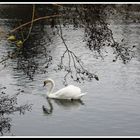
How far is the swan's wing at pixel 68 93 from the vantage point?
360 inches

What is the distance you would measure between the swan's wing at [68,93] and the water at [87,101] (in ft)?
0.54

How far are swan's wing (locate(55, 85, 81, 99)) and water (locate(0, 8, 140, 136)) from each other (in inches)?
6.5

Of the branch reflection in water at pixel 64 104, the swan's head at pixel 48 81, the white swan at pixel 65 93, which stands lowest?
the branch reflection in water at pixel 64 104

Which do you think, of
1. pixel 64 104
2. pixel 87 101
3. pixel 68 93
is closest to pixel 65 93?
pixel 68 93

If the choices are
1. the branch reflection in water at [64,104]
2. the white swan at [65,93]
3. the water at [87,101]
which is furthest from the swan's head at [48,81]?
the branch reflection in water at [64,104]

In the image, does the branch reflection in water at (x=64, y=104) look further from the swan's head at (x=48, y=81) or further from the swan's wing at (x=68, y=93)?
the swan's head at (x=48, y=81)

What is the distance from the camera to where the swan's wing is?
913 centimetres

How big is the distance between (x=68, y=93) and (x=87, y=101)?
856 millimetres

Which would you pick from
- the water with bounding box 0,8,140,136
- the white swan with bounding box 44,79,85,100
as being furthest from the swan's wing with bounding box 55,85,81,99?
the water with bounding box 0,8,140,136

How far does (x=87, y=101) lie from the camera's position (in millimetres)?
8734

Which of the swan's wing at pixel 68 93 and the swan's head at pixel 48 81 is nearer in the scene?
the swan's wing at pixel 68 93

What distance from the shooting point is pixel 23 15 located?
783 cm

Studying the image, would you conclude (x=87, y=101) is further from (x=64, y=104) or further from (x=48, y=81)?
(x=48, y=81)

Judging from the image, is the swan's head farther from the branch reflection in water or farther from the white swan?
the branch reflection in water
